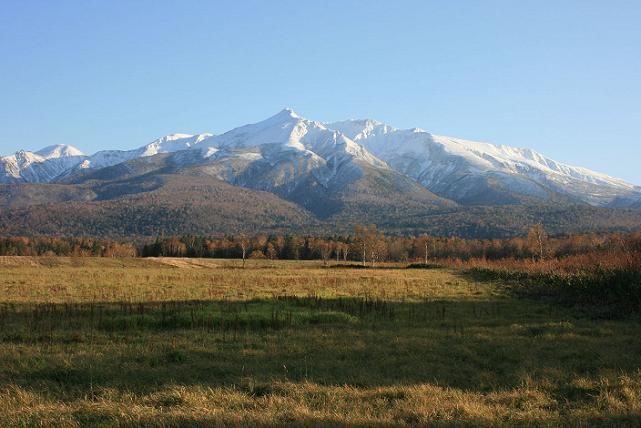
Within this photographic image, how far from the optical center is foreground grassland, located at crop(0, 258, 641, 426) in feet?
31.5

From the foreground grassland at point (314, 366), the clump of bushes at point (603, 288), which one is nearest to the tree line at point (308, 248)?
the clump of bushes at point (603, 288)

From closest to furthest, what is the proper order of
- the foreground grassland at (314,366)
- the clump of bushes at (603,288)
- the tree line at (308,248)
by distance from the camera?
1. the foreground grassland at (314,366)
2. the clump of bushes at (603,288)
3. the tree line at (308,248)

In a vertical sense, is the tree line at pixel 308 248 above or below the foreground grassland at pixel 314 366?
below

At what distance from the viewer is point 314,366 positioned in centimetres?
1409

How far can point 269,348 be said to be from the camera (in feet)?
54.4

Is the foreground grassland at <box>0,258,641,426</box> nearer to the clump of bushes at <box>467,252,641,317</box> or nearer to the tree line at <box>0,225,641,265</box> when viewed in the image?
the clump of bushes at <box>467,252,641,317</box>

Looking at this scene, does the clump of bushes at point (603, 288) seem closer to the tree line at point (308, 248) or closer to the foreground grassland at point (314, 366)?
the foreground grassland at point (314, 366)

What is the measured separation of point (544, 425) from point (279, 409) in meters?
4.86

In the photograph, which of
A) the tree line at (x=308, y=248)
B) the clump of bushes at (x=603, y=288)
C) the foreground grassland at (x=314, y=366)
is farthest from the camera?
the tree line at (x=308, y=248)

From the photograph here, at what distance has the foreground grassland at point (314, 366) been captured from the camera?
9.61 m

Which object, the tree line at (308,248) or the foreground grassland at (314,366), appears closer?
the foreground grassland at (314,366)

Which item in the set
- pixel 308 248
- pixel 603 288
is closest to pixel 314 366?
pixel 603 288

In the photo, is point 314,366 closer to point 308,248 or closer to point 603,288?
point 603,288

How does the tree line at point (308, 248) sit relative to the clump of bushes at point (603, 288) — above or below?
below
